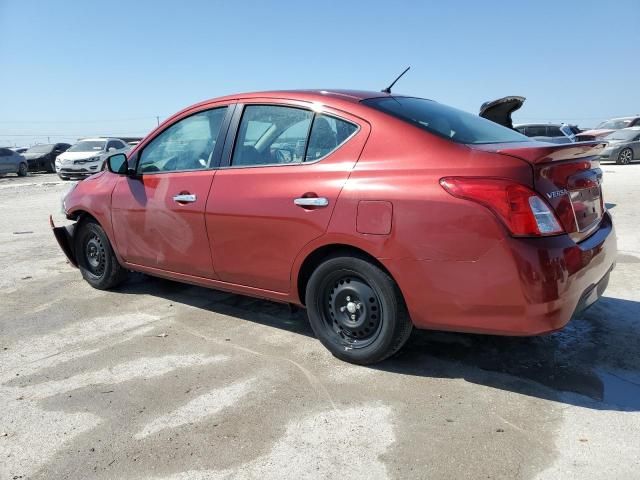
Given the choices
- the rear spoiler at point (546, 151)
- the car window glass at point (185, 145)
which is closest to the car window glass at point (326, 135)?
the rear spoiler at point (546, 151)

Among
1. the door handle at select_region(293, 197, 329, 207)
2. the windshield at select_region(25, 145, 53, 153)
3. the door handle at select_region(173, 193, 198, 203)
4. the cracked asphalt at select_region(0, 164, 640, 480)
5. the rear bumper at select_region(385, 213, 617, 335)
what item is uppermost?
the door handle at select_region(293, 197, 329, 207)

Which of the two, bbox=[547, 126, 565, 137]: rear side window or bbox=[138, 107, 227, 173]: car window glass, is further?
bbox=[547, 126, 565, 137]: rear side window

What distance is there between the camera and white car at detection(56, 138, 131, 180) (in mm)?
20391

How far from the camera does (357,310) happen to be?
338cm

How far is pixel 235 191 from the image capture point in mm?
3789

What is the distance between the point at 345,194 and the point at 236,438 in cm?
148

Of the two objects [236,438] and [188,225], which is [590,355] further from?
[188,225]

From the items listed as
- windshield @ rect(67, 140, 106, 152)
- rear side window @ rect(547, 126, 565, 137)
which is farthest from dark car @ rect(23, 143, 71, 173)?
rear side window @ rect(547, 126, 565, 137)

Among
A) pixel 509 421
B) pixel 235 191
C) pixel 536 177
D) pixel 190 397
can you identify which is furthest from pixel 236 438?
pixel 536 177

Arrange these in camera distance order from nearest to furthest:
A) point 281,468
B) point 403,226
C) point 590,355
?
point 281,468
point 403,226
point 590,355

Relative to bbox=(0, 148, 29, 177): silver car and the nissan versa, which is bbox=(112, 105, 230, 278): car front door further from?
bbox=(0, 148, 29, 177): silver car

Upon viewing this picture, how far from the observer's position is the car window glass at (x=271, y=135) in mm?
3605

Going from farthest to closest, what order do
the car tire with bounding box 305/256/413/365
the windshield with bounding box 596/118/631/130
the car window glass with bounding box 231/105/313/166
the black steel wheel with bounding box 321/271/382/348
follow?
the windshield with bounding box 596/118/631/130, the car window glass with bounding box 231/105/313/166, the black steel wheel with bounding box 321/271/382/348, the car tire with bounding box 305/256/413/365

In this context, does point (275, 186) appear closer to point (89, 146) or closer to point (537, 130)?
point (537, 130)
